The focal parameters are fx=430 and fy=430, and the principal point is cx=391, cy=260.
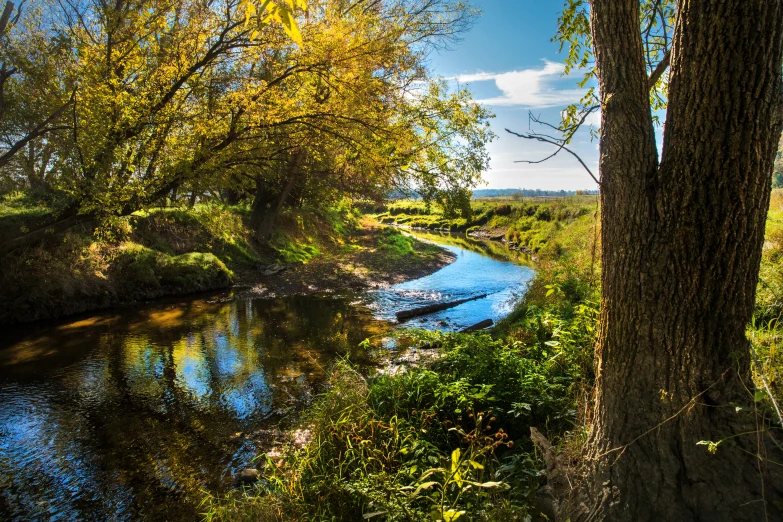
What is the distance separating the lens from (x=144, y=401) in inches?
281

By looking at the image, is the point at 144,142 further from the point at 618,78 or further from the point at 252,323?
the point at 618,78

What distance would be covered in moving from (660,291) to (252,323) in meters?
10.7

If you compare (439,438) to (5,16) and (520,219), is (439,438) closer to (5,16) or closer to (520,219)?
(5,16)

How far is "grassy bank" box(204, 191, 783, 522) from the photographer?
3.43m

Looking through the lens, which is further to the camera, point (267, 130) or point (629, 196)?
point (267, 130)

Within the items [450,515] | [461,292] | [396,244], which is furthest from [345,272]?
[450,515]

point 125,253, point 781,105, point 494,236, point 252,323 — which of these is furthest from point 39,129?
point 494,236

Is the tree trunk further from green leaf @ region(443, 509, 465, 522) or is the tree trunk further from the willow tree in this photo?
green leaf @ region(443, 509, 465, 522)

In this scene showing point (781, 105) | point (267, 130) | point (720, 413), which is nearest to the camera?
point (781, 105)

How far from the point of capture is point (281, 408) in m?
6.77

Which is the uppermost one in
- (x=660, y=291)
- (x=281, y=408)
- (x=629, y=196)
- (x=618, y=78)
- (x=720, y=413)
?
(x=618, y=78)

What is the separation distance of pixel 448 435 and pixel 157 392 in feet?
18.4

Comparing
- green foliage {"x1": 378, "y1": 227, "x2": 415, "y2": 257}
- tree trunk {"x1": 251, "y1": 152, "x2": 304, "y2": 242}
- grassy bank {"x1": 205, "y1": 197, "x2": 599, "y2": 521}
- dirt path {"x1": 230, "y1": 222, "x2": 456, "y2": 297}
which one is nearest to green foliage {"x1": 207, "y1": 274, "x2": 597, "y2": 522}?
grassy bank {"x1": 205, "y1": 197, "x2": 599, "y2": 521}

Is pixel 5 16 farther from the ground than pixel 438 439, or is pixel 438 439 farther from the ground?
pixel 5 16
